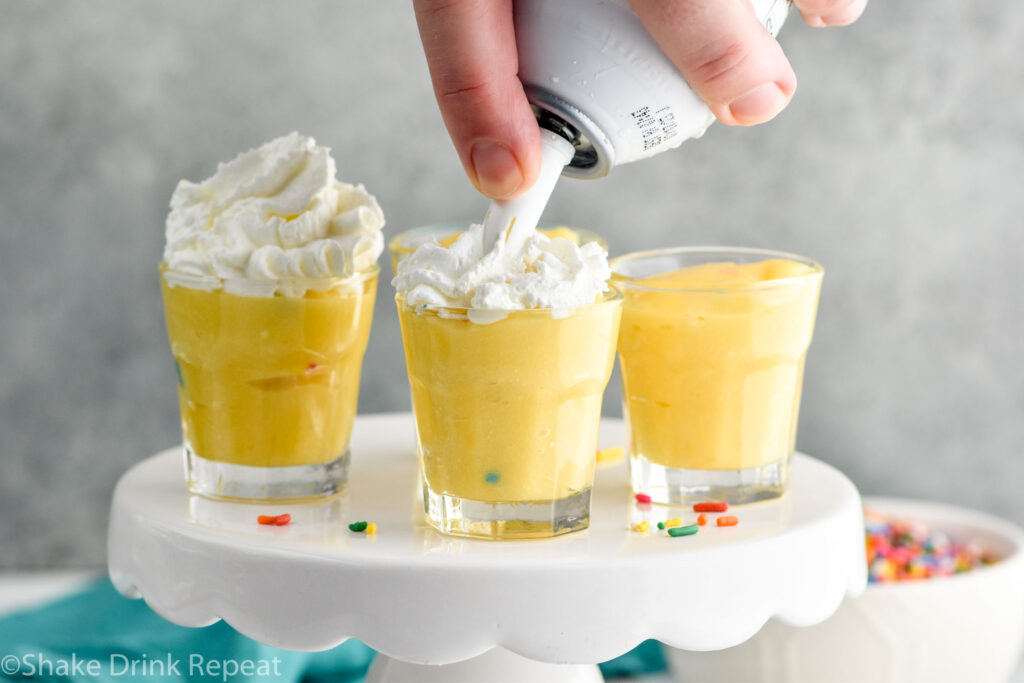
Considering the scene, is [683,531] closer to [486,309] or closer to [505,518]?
[505,518]

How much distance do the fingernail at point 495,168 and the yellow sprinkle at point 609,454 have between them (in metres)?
0.47

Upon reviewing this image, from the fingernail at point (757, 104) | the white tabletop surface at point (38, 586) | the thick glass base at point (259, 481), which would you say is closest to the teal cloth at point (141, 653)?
the white tabletop surface at point (38, 586)

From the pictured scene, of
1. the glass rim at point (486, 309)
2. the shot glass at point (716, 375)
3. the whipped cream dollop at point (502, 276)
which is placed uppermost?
the whipped cream dollop at point (502, 276)

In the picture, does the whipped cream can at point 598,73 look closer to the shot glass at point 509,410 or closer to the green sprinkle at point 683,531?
the shot glass at point 509,410

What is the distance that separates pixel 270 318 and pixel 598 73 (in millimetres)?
388

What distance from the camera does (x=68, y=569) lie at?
2.36m

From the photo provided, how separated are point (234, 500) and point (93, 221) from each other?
1.34m

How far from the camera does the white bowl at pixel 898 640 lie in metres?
1.58

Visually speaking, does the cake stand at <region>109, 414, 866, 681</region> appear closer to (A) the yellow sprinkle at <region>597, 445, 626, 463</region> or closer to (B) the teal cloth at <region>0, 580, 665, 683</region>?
(A) the yellow sprinkle at <region>597, 445, 626, 463</region>

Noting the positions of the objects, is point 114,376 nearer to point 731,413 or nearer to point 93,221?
point 93,221

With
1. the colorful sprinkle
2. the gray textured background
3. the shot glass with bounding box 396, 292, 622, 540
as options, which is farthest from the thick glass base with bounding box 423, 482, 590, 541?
the gray textured background

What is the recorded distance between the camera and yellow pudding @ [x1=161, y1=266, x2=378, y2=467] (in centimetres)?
103

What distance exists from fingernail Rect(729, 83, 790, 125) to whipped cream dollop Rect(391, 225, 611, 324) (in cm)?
16

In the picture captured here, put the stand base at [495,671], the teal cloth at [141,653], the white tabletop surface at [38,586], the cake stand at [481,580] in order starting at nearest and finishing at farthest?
1. the cake stand at [481,580]
2. the stand base at [495,671]
3. the teal cloth at [141,653]
4. the white tabletop surface at [38,586]
